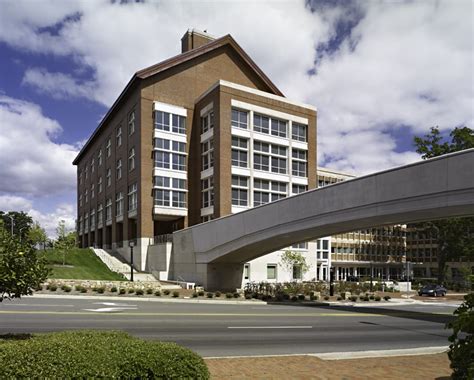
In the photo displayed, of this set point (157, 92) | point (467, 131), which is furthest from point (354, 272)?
point (157, 92)

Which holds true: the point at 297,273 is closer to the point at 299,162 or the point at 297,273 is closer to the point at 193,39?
the point at 299,162

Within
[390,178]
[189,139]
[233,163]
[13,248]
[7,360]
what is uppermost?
[189,139]

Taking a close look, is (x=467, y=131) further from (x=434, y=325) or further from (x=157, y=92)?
(x=434, y=325)

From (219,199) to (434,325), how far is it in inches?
1140

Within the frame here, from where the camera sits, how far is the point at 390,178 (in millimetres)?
23188

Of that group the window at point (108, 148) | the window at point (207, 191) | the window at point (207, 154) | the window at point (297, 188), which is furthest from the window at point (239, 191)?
the window at point (108, 148)

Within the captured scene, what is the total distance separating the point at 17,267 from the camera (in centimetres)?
749

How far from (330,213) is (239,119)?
24575mm

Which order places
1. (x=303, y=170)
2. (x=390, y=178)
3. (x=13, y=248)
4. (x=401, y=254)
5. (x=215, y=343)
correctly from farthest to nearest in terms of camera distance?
(x=401, y=254) < (x=303, y=170) < (x=390, y=178) < (x=215, y=343) < (x=13, y=248)

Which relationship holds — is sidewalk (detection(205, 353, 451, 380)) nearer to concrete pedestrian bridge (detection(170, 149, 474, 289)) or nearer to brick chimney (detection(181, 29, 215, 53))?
concrete pedestrian bridge (detection(170, 149, 474, 289))

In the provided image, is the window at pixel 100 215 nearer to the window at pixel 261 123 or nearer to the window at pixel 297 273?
the window at pixel 261 123

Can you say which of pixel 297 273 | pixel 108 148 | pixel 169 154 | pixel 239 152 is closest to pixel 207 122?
pixel 239 152

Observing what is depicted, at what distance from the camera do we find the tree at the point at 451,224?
58.1 metres

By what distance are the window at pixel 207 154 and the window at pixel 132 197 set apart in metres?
8.43
